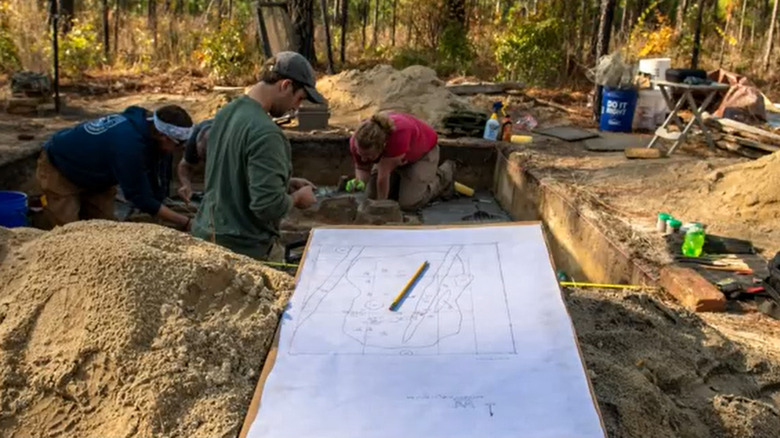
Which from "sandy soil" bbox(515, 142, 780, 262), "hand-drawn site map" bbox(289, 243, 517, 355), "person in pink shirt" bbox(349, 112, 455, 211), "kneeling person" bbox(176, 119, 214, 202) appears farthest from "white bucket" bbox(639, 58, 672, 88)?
"hand-drawn site map" bbox(289, 243, 517, 355)

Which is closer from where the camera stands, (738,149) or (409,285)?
Answer: (409,285)

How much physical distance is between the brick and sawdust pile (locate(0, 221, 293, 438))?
2.80m

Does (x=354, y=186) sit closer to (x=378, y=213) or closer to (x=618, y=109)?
(x=378, y=213)

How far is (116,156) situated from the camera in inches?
197

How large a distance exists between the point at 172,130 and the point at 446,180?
14.4 feet

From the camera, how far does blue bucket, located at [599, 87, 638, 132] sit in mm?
10688

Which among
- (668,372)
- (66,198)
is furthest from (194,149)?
(668,372)

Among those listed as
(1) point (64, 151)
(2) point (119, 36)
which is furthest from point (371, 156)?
(2) point (119, 36)

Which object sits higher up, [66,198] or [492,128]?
[492,128]

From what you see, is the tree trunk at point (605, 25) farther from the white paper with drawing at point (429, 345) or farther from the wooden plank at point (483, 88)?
the white paper with drawing at point (429, 345)

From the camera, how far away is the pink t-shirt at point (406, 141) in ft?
24.4

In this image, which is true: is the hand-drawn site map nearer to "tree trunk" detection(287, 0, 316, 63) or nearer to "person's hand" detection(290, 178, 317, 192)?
"person's hand" detection(290, 178, 317, 192)

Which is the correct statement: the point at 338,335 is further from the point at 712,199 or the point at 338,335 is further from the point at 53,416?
the point at 712,199

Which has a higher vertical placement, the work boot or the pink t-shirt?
the pink t-shirt
